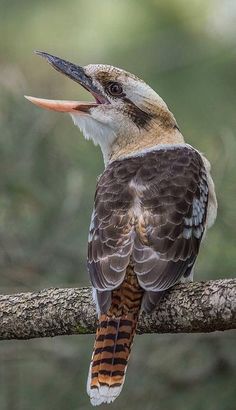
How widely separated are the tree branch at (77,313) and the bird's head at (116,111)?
1287 mm

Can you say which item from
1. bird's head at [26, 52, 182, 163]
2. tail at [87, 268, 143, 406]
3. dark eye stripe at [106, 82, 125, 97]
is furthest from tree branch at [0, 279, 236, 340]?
dark eye stripe at [106, 82, 125, 97]

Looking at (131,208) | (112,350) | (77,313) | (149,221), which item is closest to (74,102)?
(131,208)

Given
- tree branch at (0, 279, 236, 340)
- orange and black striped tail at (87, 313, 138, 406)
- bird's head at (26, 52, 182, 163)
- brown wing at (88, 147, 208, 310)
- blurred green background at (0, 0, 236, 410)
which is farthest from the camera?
blurred green background at (0, 0, 236, 410)

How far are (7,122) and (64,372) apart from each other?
1.68 meters

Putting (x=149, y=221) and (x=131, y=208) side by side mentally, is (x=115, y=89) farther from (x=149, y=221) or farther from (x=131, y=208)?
(x=149, y=221)

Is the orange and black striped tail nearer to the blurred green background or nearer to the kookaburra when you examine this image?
the kookaburra

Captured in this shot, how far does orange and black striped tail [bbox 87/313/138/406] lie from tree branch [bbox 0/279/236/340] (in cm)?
9

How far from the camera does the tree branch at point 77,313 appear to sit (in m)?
5.45

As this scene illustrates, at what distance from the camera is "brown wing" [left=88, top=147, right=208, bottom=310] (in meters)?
5.82

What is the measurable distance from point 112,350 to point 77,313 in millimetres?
248

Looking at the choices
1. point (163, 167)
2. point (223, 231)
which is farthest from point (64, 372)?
point (163, 167)

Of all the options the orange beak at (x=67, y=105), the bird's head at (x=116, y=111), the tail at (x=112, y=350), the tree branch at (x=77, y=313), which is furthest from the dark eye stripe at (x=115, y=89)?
the tail at (x=112, y=350)

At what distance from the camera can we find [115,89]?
7.06 metres

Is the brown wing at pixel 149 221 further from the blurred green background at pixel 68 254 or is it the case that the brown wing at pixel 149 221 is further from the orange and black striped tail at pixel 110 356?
the blurred green background at pixel 68 254
